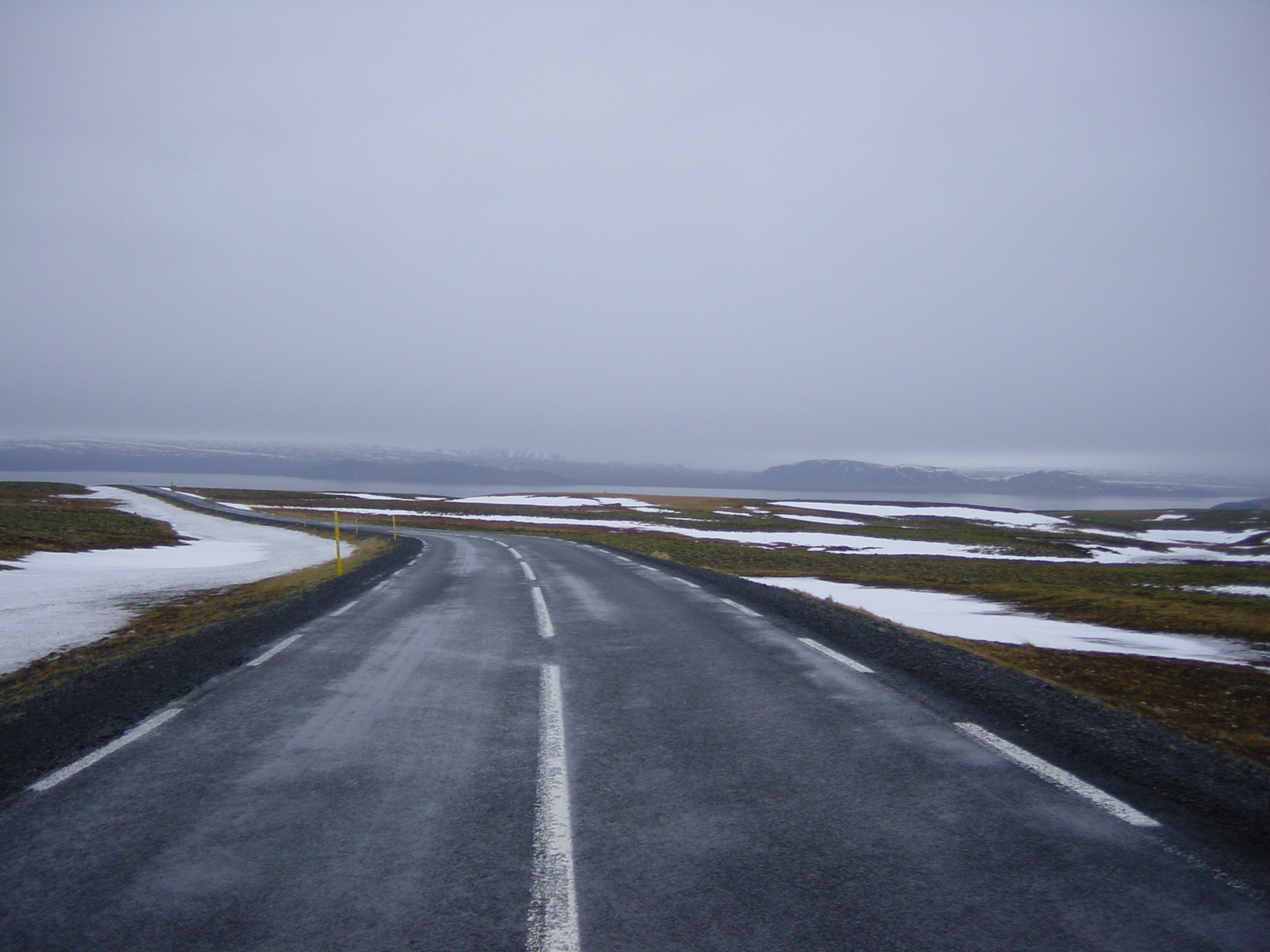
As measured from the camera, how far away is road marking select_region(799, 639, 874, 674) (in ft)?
26.5

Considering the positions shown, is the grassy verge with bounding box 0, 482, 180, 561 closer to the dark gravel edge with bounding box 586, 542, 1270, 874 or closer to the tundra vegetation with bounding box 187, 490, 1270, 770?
the tundra vegetation with bounding box 187, 490, 1270, 770

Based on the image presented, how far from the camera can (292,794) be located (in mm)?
4598

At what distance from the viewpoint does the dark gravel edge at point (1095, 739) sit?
428cm

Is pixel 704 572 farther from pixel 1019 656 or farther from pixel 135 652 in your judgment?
pixel 135 652

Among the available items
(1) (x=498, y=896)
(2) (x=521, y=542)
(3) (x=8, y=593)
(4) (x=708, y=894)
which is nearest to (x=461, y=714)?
(1) (x=498, y=896)

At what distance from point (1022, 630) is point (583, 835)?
1165cm

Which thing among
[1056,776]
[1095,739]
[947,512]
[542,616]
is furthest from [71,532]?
[947,512]

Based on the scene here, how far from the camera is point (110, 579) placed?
62.7 feet

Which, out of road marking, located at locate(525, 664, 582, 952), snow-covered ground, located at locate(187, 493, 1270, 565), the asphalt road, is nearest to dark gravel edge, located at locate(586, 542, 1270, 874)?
the asphalt road

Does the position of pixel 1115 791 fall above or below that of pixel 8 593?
above

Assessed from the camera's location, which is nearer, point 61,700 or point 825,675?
point 61,700

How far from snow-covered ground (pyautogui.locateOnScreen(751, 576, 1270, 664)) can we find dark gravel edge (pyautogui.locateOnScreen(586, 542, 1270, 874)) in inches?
120

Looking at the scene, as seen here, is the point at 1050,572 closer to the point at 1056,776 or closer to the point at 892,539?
the point at 892,539

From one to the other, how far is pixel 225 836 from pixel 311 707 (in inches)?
100
